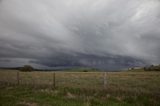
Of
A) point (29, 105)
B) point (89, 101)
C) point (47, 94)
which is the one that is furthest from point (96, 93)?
point (29, 105)

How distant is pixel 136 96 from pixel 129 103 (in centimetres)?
144

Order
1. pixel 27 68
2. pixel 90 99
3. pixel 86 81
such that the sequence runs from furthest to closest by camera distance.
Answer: pixel 27 68, pixel 86 81, pixel 90 99

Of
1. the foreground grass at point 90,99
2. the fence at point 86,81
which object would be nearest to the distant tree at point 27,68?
the fence at point 86,81

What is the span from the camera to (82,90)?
633 inches

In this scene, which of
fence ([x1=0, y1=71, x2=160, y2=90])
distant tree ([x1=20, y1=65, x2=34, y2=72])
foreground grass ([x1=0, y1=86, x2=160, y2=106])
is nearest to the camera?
foreground grass ([x1=0, y1=86, x2=160, y2=106])

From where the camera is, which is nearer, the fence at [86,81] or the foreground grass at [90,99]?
the foreground grass at [90,99]

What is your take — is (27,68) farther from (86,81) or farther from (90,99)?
(90,99)

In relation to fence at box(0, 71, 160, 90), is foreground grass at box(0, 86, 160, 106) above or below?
below

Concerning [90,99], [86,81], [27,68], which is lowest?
[90,99]

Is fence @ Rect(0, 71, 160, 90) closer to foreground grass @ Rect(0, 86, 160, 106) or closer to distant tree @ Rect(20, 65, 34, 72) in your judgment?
foreground grass @ Rect(0, 86, 160, 106)

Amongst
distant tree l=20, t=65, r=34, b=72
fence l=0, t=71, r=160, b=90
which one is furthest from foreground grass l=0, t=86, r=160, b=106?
distant tree l=20, t=65, r=34, b=72

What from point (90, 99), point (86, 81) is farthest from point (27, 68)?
point (90, 99)

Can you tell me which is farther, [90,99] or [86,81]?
[86,81]

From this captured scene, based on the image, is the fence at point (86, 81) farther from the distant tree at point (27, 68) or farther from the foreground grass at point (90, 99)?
the distant tree at point (27, 68)
